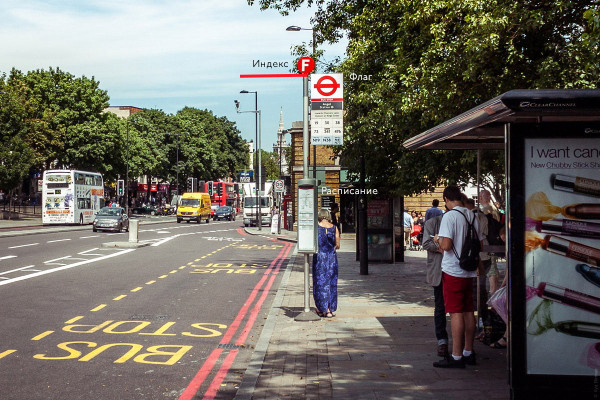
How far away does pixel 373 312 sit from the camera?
10.9 meters

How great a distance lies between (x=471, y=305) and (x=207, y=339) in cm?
362

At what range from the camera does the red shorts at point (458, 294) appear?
7039mm

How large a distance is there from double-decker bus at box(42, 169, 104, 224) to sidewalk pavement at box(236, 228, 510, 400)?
38604 millimetres

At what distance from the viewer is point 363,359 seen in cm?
741

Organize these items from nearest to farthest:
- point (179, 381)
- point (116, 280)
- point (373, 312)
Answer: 1. point (179, 381)
2. point (373, 312)
3. point (116, 280)

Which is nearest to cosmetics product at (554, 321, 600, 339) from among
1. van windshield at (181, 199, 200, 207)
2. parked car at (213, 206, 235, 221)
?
van windshield at (181, 199, 200, 207)

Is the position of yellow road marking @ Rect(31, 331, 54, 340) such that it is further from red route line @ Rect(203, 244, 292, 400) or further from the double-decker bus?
the double-decker bus

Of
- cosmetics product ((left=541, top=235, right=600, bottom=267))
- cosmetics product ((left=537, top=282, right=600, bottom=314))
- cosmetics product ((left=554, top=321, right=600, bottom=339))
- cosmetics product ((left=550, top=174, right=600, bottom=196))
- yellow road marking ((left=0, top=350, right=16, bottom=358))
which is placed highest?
cosmetics product ((left=550, top=174, right=600, bottom=196))

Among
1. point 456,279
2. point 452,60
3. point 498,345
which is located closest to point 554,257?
point 456,279

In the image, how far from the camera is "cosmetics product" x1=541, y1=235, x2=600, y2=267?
17.6 feet

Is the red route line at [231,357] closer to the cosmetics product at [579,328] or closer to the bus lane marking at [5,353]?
the bus lane marking at [5,353]

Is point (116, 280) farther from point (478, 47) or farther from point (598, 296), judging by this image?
point (598, 296)

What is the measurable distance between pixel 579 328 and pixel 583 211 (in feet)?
3.04

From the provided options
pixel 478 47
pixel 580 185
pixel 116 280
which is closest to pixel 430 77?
pixel 478 47
